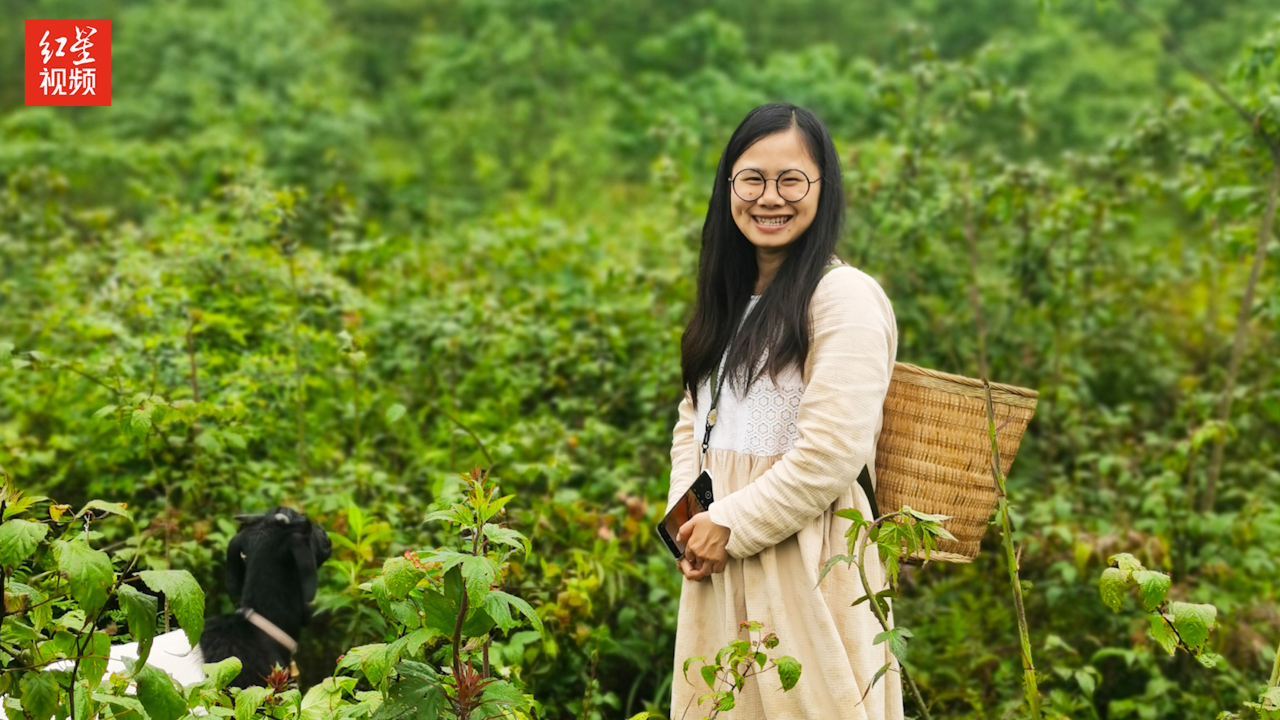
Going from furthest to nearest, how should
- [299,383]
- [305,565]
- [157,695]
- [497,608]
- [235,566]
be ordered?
[299,383], [235,566], [305,565], [497,608], [157,695]

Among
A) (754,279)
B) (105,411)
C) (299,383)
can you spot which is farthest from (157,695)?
(299,383)

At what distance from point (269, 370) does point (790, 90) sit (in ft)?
60.7

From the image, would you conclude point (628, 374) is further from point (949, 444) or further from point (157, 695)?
point (157, 695)

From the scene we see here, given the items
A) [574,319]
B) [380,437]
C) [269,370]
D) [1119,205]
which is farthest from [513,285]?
[1119,205]

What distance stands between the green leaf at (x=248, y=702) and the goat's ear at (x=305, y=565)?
3.21 feet

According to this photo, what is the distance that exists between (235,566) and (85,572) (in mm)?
1604

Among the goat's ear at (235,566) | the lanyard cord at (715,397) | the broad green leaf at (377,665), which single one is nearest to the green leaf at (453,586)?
the broad green leaf at (377,665)

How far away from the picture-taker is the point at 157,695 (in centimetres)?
162

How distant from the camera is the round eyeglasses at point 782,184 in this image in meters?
2.22

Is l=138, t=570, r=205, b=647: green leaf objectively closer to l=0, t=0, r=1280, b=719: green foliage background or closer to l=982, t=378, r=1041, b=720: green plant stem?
l=0, t=0, r=1280, b=719: green foliage background

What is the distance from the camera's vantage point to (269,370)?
3830mm

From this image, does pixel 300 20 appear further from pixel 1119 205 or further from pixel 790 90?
pixel 1119 205

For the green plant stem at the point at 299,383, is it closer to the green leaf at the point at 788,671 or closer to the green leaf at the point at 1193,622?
the green leaf at the point at 788,671

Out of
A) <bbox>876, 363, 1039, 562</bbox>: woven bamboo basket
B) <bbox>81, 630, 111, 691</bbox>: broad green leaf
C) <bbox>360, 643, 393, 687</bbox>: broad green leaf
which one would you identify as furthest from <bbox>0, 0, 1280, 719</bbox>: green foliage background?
<bbox>81, 630, 111, 691</bbox>: broad green leaf
